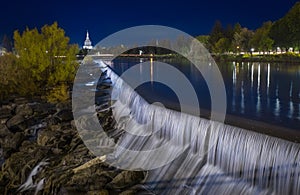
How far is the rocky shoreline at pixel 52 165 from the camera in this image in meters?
9.42

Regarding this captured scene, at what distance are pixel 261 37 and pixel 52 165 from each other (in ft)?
195

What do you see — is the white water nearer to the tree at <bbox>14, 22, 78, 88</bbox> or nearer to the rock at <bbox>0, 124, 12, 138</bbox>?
the rock at <bbox>0, 124, 12, 138</bbox>

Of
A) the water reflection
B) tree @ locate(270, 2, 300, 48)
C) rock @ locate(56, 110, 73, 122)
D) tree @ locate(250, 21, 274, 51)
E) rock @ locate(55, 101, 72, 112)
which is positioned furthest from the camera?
tree @ locate(250, 21, 274, 51)

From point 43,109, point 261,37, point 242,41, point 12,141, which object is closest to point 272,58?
point 261,37

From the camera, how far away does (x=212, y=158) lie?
9539 millimetres

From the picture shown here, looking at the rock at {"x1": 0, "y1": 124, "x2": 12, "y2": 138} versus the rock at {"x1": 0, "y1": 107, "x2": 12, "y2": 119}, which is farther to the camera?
the rock at {"x1": 0, "y1": 107, "x2": 12, "y2": 119}

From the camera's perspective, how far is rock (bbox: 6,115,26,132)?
15280 mm

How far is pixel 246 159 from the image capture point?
855 cm

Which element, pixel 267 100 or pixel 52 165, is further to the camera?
pixel 267 100

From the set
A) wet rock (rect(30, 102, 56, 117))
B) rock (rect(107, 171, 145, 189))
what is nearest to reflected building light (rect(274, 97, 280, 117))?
rock (rect(107, 171, 145, 189))

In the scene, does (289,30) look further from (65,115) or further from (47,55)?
(65,115)

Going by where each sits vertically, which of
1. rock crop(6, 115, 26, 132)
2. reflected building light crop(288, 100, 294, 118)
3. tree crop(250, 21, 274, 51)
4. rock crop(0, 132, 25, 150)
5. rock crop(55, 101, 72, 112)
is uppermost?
tree crop(250, 21, 274, 51)

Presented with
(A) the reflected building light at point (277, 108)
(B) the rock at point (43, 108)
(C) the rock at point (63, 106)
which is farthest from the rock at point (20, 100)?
(A) the reflected building light at point (277, 108)

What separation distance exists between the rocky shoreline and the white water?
1001mm
